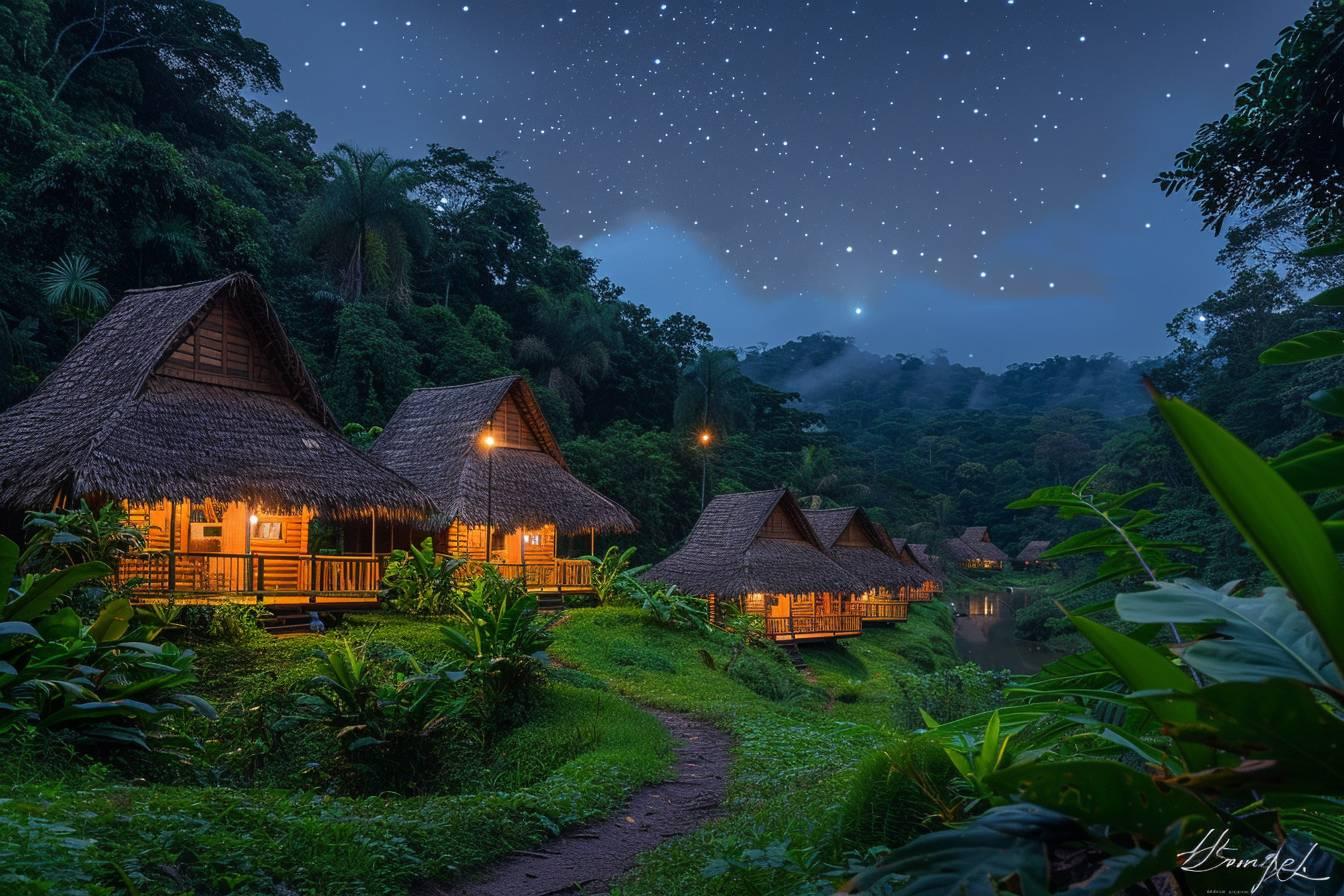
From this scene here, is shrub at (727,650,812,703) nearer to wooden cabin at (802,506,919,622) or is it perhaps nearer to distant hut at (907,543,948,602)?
wooden cabin at (802,506,919,622)

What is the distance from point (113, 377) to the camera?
15.2 meters

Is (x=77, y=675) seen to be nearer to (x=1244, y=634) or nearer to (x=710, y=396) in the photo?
(x=1244, y=634)

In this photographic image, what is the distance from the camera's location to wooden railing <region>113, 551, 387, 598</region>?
1366 centimetres

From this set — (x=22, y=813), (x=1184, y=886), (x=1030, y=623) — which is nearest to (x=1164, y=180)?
(x=1184, y=886)

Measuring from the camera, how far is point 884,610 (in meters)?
33.8

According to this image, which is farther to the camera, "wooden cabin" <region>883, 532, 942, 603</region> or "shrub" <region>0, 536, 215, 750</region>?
"wooden cabin" <region>883, 532, 942, 603</region>

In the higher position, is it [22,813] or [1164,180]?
[1164,180]

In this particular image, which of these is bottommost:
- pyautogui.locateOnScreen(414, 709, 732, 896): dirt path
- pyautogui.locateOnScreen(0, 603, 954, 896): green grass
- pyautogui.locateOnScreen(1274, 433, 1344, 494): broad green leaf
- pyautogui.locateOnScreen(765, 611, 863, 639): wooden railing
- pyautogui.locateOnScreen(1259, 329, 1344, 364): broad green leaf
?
pyautogui.locateOnScreen(765, 611, 863, 639): wooden railing

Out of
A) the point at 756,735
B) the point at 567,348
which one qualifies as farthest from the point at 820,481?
the point at 756,735

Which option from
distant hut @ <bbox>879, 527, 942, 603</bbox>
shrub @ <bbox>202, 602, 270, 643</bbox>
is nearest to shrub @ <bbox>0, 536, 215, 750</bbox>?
shrub @ <bbox>202, 602, 270, 643</bbox>

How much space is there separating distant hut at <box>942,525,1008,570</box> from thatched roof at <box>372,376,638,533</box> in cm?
4137

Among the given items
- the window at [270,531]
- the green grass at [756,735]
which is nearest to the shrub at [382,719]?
the green grass at [756,735]

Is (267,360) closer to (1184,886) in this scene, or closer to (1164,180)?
(1164,180)

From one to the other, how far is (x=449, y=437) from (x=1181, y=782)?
894 inches
